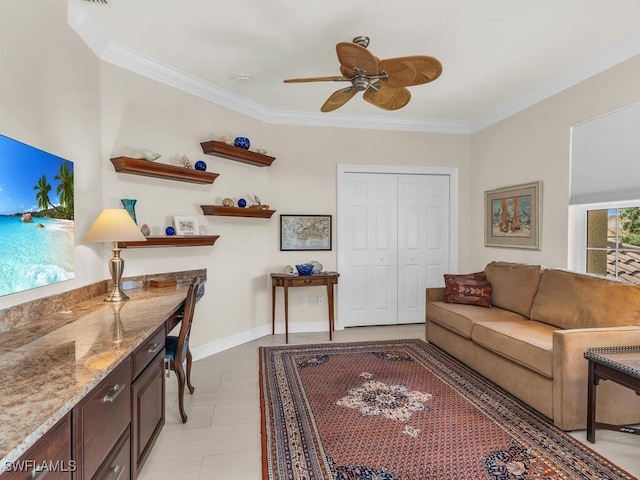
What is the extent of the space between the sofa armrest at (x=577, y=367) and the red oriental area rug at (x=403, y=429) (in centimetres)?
15

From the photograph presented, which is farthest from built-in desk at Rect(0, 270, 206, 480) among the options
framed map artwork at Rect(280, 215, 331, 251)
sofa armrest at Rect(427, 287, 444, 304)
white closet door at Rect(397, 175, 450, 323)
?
white closet door at Rect(397, 175, 450, 323)

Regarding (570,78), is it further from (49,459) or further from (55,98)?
(49,459)

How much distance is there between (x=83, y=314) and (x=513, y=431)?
2.72 metres

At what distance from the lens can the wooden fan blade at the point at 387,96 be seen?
281 centimetres

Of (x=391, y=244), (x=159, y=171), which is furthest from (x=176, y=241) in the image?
(x=391, y=244)

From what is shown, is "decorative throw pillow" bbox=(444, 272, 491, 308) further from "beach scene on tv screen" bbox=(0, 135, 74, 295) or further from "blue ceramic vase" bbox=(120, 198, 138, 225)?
"beach scene on tv screen" bbox=(0, 135, 74, 295)

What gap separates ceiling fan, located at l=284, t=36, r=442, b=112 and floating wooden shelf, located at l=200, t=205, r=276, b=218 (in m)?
1.52

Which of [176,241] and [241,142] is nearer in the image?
[176,241]

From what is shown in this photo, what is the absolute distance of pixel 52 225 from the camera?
2.13 m

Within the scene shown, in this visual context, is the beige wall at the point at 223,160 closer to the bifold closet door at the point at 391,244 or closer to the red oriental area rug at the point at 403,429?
the bifold closet door at the point at 391,244

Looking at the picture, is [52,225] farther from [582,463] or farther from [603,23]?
[603,23]

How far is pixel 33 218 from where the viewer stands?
75.9 inches

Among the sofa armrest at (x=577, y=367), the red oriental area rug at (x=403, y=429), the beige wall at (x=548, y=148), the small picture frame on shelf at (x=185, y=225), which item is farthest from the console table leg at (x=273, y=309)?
the sofa armrest at (x=577, y=367)

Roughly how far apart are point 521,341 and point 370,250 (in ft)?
8.11
